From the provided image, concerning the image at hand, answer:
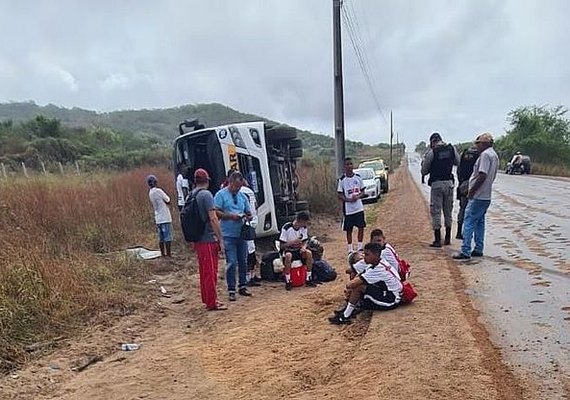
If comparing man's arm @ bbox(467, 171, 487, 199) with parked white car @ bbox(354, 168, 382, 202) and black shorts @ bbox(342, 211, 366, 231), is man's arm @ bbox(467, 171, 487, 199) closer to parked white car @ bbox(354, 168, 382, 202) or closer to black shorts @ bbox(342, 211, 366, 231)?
black shorts @ bbox(342, 211, 366, 231)

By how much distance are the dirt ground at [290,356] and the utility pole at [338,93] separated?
26.4 ft

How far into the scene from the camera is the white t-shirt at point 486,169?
8.24 meters

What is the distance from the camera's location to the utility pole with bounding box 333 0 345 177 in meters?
15.3

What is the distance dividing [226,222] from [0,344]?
10.7 feet

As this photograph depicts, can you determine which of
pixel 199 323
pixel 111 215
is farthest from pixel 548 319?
pixel 111 215

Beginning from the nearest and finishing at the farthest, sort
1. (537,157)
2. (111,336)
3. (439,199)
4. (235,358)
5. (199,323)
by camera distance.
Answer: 1. (235,358)
2. (111,336)
3. (199,323)
4. (439,199)
5. (537,157)

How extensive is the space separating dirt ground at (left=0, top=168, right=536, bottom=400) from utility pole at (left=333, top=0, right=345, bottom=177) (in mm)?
8051

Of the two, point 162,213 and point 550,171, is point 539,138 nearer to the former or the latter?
point 550,171

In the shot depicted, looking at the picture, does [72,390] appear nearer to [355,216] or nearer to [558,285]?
[558,285]

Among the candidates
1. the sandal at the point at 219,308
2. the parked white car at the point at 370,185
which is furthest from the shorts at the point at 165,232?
the parked white car at the point at 370,185

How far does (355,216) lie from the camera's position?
9898 mm

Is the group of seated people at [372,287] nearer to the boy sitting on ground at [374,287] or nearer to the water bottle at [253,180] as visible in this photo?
the boy sitting on ground at [374,287]

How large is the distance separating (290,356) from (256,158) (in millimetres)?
6723

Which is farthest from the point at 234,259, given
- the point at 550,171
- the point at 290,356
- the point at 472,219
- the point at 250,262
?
the point at 550,171
